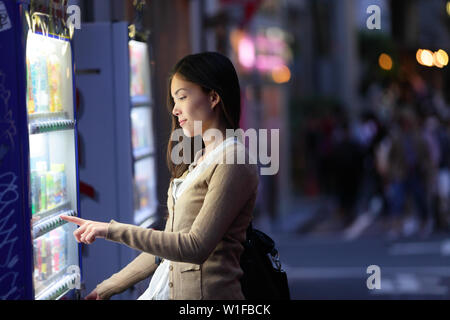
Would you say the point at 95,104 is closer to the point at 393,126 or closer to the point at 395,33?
the point at 393,126

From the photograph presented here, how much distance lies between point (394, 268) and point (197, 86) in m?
7.93

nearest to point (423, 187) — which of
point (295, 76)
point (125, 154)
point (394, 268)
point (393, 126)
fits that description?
point (393, 126)

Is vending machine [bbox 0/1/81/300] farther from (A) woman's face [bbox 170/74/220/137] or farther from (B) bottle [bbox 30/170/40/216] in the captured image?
(A) woman's face [bbox 170/74/220/137]

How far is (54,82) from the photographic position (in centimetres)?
464

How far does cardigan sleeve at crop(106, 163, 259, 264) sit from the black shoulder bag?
23 cm

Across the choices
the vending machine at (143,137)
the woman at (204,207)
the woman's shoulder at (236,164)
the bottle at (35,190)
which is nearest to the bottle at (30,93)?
the bottle at (35,190)

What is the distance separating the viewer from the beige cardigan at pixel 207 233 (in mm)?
2961

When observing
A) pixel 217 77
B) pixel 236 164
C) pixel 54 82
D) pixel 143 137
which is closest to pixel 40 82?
pixel 54 82

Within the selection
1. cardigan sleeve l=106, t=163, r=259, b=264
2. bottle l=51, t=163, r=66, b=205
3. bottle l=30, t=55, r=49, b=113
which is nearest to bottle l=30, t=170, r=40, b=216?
bottle l=51, t=163, r=66, b=205

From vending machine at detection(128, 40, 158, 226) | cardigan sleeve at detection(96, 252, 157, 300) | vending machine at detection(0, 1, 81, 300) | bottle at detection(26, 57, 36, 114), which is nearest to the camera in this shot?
cardigan sleeve at detection(96, 252, 157, 300)

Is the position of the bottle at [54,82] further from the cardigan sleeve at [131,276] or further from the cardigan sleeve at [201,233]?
the cardigan sleeve at [201,233]

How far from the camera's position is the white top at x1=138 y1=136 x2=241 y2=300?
3.10m

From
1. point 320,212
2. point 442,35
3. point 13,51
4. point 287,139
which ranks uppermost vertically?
point 442,35
